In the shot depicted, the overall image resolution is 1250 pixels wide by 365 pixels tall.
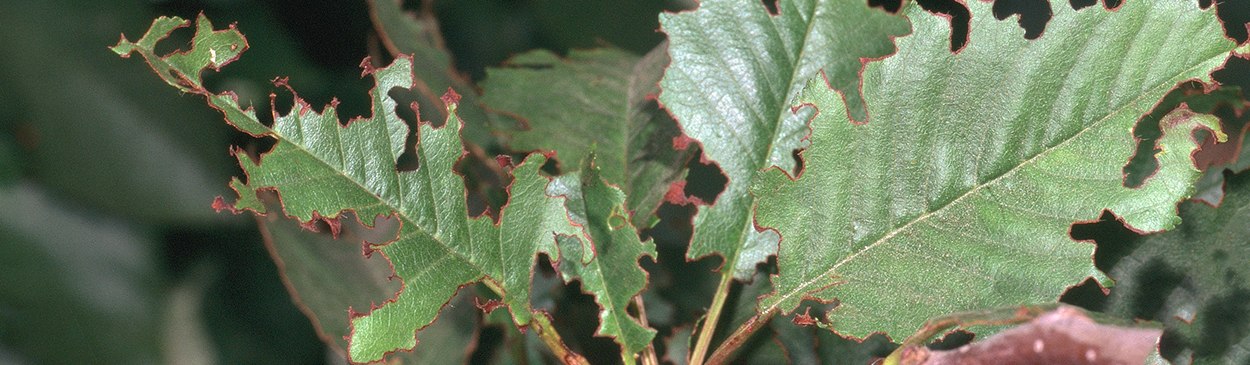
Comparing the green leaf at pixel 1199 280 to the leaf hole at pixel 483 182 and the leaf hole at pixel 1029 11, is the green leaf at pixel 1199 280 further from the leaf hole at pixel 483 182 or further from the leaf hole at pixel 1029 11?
the leaf hole at pixel 483 182

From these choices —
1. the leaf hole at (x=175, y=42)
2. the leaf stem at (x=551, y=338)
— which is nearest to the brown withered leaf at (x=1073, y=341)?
the leaf stem at (x=551, y=338)

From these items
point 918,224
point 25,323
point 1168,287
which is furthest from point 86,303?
point 1168,287

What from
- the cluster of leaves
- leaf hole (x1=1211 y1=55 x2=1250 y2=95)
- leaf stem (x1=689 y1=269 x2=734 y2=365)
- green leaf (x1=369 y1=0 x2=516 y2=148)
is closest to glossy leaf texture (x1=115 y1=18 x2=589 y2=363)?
the cluster of leaves

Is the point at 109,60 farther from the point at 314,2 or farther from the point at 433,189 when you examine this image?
the point at 433,189

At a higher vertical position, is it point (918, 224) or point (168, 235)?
point (168, 235)

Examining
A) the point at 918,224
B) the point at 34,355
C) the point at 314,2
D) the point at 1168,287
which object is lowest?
the point at 1168,287

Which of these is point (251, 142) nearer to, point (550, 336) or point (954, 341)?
point (550, 336)

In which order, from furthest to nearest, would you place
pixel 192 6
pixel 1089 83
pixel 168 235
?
pixel 168 235
pixel 192 6
pixel 1089 83
